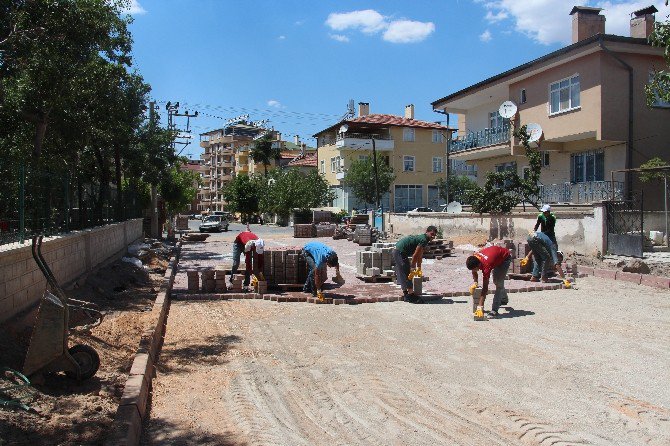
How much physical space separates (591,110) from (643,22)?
5.48 meters

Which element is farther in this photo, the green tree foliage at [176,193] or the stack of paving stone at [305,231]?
the green tree foliage at [176,193]

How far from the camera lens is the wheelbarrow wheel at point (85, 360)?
18.0 feet

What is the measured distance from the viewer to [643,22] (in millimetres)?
22938

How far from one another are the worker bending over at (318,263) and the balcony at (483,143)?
1735cm

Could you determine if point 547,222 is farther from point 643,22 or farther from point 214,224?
point 214,224

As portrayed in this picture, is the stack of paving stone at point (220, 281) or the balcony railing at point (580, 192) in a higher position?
the balcony railing at point (580, 192)

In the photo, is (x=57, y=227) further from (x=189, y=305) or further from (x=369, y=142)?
(x=369, y=142)

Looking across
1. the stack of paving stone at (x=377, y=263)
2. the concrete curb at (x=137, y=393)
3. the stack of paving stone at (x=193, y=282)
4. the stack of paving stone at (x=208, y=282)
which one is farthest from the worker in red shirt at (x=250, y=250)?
the concrete curb at (x=137, y=393)

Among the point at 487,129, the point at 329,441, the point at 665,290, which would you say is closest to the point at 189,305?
the point at 329,441

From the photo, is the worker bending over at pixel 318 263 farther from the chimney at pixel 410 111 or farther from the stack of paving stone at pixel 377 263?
the chimney at pixel 410 111

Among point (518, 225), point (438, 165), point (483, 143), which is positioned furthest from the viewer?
point (438, 165)

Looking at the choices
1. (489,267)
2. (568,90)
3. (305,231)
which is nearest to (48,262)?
(489,267)

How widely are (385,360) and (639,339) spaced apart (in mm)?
3696

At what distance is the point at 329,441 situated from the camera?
4492 mm
